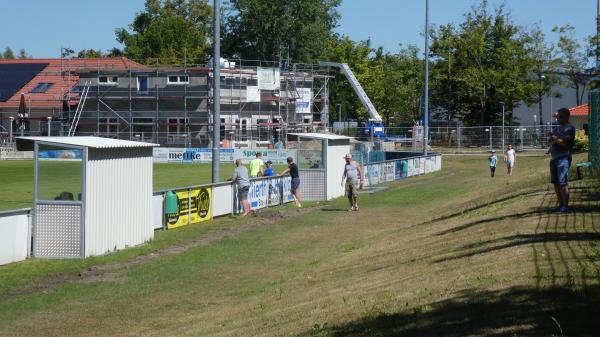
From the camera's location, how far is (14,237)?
17.7 m

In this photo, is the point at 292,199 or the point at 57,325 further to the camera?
the point at 292,199

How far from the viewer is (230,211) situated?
93.1ft

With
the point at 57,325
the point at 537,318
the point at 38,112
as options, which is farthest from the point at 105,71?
the point at 537,318

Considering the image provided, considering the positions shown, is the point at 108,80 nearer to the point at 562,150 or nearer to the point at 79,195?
the point at 79,195

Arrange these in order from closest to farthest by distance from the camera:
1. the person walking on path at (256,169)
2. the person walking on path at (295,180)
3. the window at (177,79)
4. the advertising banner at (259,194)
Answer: the advertising banner at (259,194) → the person walking on path at (295,180) → the person walking on path at (256,169) → the window at (177,79)

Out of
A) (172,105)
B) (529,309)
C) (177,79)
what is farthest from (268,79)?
(529,309)

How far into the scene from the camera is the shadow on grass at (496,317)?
7703mm

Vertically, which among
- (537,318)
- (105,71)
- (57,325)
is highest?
(105,71)

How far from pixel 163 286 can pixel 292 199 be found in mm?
18379

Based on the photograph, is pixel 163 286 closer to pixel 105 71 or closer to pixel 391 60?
pixel 105 71

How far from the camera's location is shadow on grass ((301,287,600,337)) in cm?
770

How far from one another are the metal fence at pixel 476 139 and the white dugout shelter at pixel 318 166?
34.4 metres

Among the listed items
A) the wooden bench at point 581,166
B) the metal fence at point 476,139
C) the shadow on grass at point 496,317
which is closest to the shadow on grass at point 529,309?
the shadow on grass at point 496,317

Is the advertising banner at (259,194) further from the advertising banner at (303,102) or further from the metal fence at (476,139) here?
the advertising banner at (303,102)
